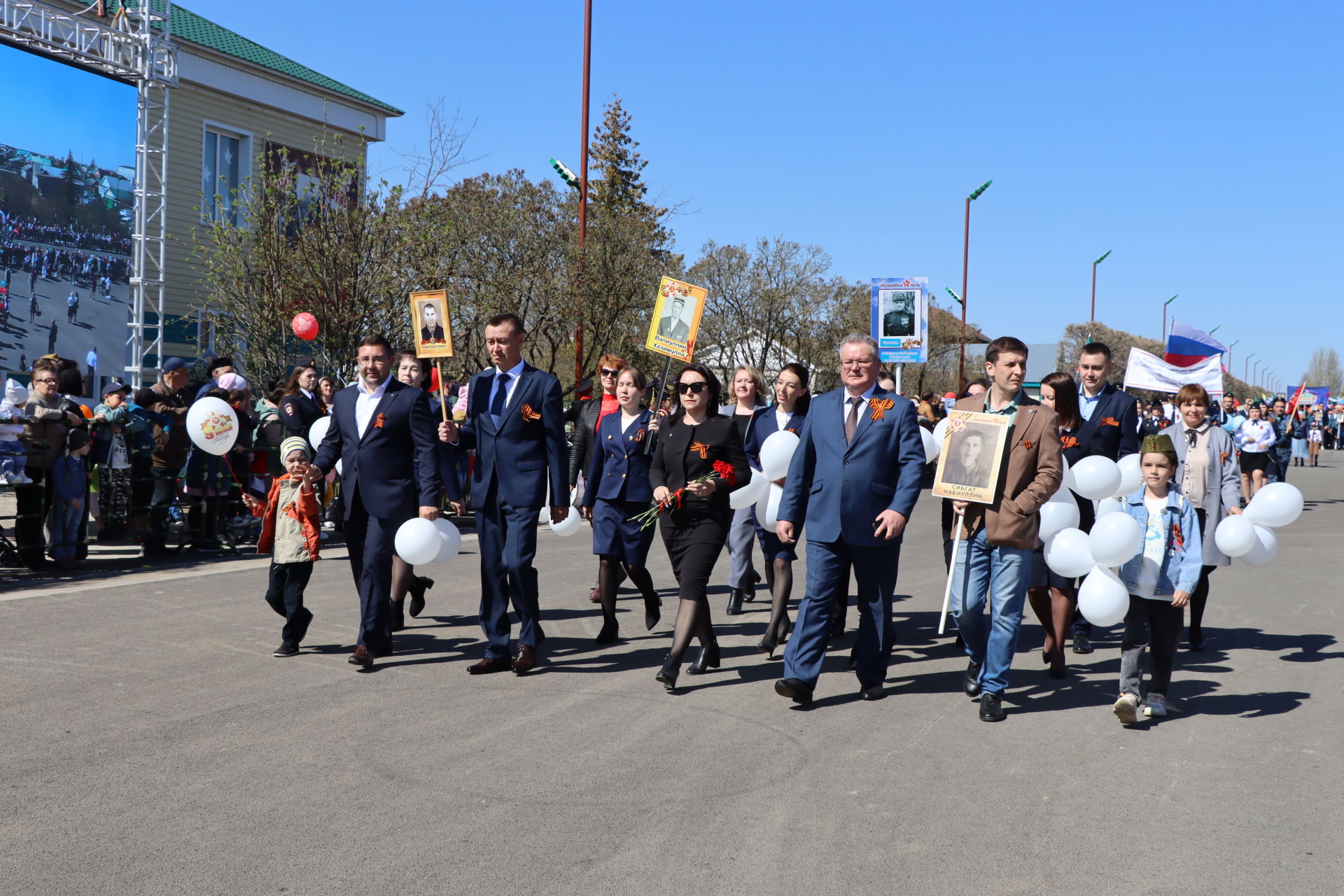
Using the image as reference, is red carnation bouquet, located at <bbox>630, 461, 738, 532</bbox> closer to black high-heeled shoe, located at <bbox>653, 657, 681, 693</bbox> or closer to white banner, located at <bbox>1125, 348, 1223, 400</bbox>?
black high-heeled shoe, located at <bbox>653, 657, 681, 693</bbox>

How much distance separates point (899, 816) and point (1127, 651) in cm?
226

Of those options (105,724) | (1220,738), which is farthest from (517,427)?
(1220,738)

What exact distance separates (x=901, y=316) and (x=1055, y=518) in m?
25.6

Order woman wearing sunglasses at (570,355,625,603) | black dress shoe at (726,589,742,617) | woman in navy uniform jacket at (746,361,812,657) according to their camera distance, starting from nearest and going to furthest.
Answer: woman in navy uniform jacket at (746,361,812,657)
black dress shoe at (726,589,742,617)
woman wearing sunglasses at (570,355,625,603)

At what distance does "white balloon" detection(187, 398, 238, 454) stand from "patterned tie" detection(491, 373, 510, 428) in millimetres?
4688

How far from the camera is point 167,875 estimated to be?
397 cm

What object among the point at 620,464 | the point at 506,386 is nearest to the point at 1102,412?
the point at 620,464

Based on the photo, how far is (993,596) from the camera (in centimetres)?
647

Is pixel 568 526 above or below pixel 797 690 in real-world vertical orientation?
above

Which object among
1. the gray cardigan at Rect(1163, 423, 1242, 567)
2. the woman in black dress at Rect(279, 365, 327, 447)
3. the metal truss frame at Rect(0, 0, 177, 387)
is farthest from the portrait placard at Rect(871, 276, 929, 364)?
the gray cardigan at Rect(1163, 423, 1242, 567)

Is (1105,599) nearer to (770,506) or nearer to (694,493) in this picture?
(694,493)

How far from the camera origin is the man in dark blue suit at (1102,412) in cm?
827

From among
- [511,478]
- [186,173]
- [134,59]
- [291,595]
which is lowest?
[291,595]

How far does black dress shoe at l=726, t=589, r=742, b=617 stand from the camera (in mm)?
9555
